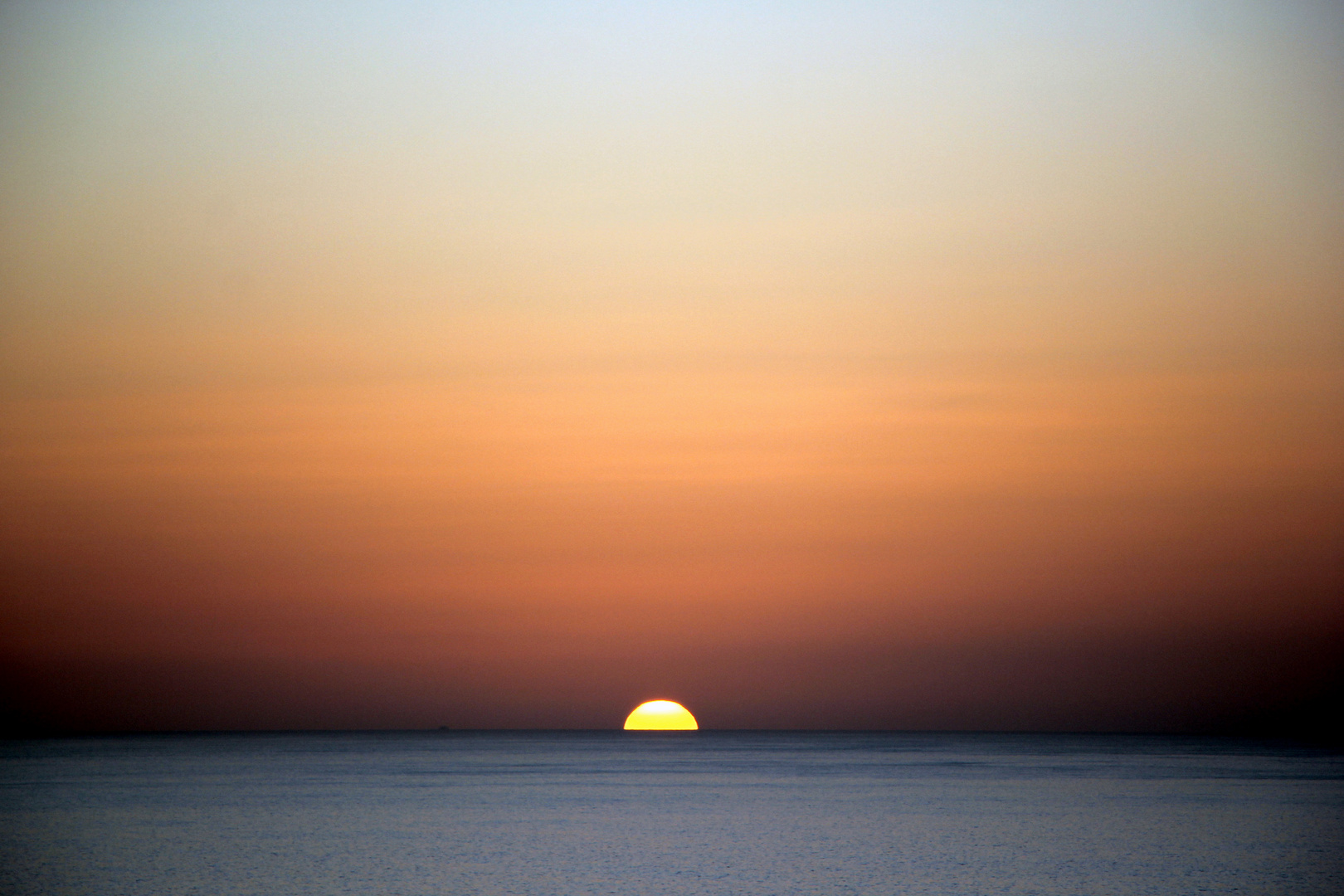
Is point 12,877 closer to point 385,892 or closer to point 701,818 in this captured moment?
point 385,892

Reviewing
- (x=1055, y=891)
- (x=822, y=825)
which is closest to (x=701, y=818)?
(x=822, y=825)

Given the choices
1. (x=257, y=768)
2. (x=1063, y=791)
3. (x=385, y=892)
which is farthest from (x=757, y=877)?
(x=257, y=768)

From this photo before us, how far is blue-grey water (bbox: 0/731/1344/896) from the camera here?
29.8 meters

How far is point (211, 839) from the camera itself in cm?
3903

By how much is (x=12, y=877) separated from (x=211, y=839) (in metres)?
9.18

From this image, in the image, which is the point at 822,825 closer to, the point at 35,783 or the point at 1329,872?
the point at 1329,872

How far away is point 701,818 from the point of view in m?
46.3

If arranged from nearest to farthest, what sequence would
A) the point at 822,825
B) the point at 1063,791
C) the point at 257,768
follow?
1. the point at 822,825
2. the point at 1063,791
3. the point at 257,768

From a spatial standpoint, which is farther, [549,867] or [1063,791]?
[1063,791]

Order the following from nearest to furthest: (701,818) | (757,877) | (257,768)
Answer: (757,877) → (701,818) → (257,768)

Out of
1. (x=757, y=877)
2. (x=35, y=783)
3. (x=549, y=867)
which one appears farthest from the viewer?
(x=35, y=783)

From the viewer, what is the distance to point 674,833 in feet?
133

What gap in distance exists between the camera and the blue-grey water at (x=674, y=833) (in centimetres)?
2978

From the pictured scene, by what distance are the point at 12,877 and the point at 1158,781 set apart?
60345 millimetres
